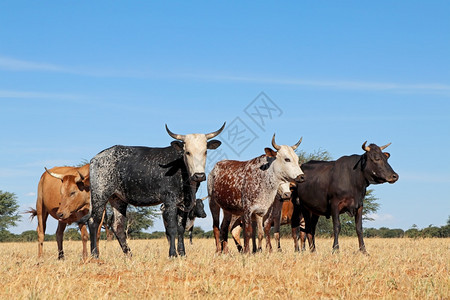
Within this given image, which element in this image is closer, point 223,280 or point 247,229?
point 223,280

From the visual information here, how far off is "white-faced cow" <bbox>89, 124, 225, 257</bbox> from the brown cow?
1121 millimetres

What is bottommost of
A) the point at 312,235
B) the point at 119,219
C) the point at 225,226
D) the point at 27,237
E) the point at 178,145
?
the point at 312,235

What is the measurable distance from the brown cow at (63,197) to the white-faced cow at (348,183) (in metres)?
5.48

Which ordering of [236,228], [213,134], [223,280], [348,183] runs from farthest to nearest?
[236,228] < [348,183] < [213,134] < [223,280]

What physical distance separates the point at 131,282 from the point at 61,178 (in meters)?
6.61

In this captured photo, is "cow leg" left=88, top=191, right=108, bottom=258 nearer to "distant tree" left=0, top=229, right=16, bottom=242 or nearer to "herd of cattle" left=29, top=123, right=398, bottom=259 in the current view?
"herd of cattle" left=29, top=123, right=398, bottom=259

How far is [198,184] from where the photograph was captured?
37.4ft

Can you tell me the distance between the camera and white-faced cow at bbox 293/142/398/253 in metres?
13.6

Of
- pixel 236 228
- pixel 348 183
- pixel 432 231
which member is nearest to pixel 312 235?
pixel 348 183

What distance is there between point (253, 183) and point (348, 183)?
250 centimetres

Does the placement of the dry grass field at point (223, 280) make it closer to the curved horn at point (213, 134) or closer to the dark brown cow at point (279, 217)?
the curved horn at point (213, 134)

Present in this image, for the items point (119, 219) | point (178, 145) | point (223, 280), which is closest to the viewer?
point (223, 280)

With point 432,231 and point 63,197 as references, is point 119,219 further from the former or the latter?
point 432,231

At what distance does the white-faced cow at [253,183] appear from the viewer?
12.6 m
